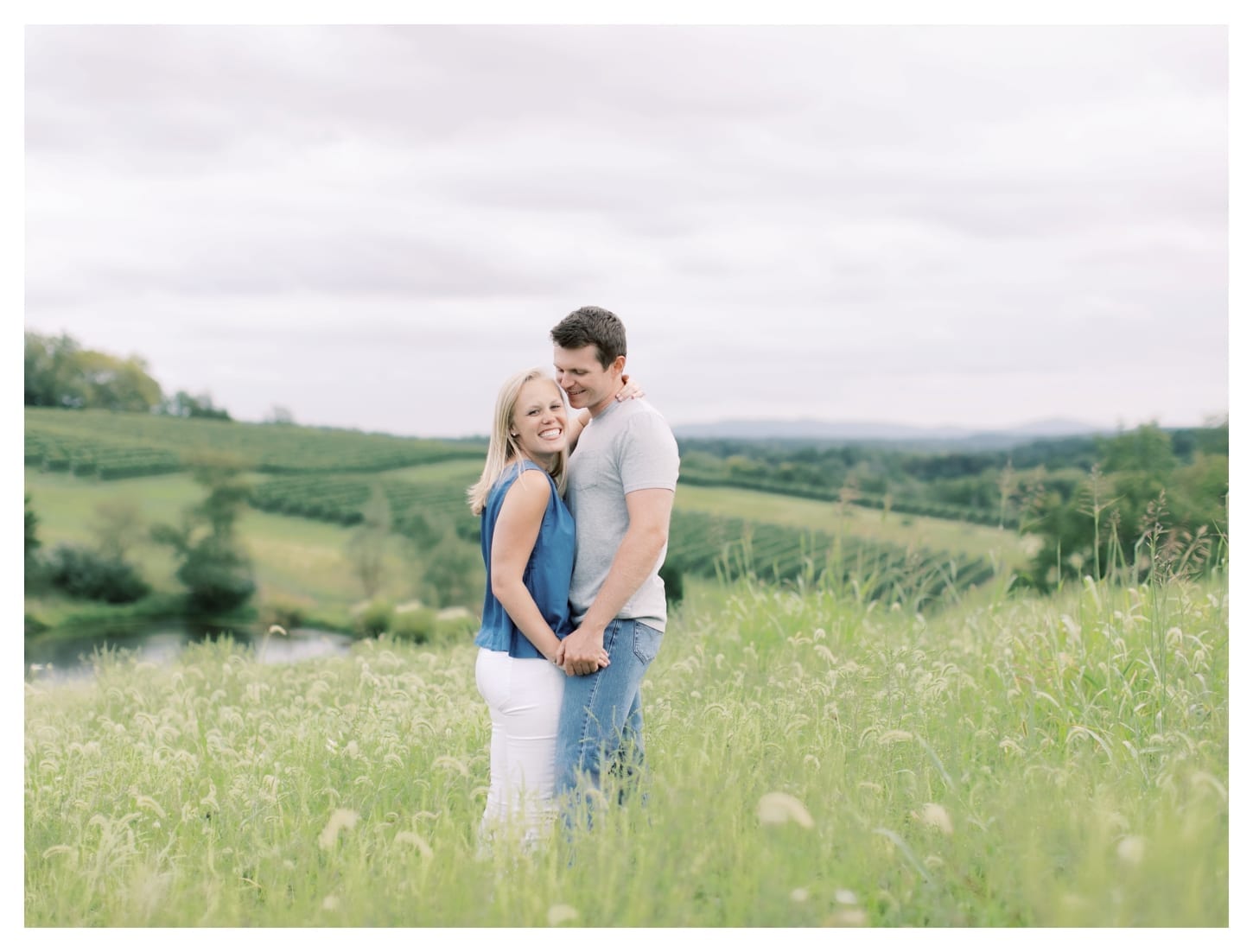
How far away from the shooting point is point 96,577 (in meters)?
44.5

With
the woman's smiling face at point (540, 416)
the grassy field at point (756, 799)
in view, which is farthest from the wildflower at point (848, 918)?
the woman's smiling face at point (540, 416)

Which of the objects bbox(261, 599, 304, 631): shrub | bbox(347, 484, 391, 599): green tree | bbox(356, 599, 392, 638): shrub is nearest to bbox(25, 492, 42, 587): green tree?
bbox(261, 599, 304, 631): shrub

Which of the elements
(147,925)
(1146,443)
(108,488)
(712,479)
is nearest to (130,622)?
(108,488)

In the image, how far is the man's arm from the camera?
12.1 ft

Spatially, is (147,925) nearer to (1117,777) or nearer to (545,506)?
(545,506)

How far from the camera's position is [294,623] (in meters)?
44.0

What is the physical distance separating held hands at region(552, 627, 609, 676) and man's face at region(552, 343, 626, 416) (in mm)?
939

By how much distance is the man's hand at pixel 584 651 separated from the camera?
3.75m

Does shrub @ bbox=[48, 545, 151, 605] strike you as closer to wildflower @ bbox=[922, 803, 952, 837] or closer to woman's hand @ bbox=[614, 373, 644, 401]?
woman's hand @ bbox=[614, 373, 644, 401]

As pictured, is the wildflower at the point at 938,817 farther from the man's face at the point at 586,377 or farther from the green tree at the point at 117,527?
the green tree at the point at 117,527

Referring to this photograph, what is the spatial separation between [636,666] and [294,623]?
43.3 m

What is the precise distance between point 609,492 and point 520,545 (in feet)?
1.41

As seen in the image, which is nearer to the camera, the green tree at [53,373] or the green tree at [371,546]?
the green tree at [371,546]

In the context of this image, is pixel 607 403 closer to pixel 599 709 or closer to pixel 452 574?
pixel 599 709
